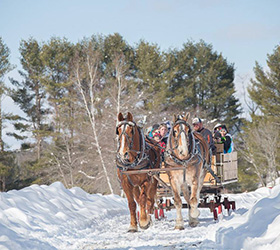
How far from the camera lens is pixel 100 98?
1272 inches

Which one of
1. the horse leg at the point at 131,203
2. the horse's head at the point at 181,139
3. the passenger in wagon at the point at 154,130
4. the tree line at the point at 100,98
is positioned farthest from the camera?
the tree line at the point at 100,98

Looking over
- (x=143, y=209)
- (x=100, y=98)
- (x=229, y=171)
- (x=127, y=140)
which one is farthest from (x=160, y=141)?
(x=100, y=98)

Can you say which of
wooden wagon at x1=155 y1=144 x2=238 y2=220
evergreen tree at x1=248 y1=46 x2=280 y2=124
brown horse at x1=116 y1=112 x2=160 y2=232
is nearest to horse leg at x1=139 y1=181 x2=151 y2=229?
brown horse at x1=116 y1=112 x2=160 y2=232

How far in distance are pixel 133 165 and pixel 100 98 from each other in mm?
23283

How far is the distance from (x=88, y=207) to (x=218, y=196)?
3975mm

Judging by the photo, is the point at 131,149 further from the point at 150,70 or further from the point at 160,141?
the point at 150,70

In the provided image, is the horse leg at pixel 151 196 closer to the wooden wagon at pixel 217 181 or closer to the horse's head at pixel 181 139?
the wooden wagon at pixel 217 181

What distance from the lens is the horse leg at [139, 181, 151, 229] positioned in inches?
373

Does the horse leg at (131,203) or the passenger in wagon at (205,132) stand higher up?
the passenger in wagon at (205,132)

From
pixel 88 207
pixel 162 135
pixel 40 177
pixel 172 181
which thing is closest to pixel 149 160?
pixel 172 181

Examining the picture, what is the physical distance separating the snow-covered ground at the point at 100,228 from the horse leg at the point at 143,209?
0.18 metres

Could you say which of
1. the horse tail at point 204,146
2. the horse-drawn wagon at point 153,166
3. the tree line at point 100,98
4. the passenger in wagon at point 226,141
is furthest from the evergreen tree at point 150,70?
the horse-drawn wagon at point 153,166

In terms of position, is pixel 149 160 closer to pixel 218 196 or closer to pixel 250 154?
pixel 218 196

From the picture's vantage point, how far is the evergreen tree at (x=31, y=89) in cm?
3894
